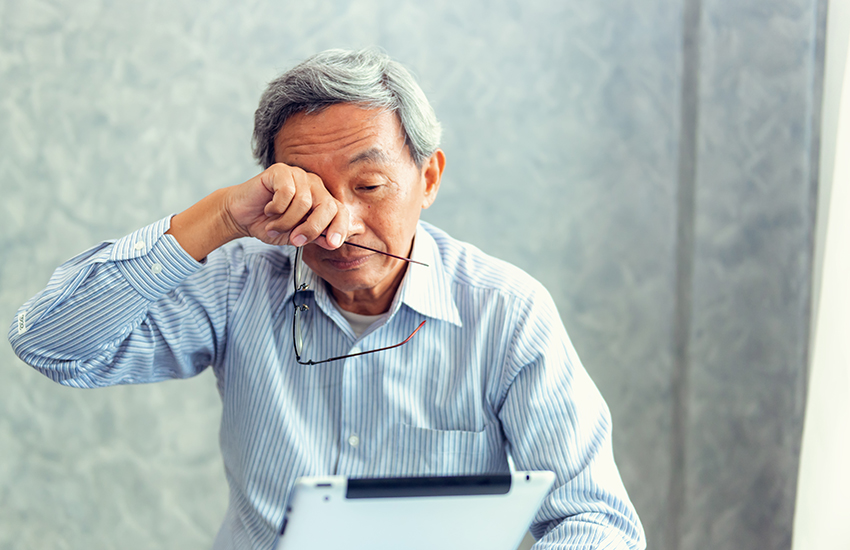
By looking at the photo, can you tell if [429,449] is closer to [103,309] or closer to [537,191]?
[103,309]

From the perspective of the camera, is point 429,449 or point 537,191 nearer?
point 429,449

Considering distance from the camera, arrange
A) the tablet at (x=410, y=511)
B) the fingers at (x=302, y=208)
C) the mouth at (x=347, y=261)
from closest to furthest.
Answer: the tablet at (x=410, y=511) < the fingers at (x=302, y=208) < the mouth at (x=347, y=261)

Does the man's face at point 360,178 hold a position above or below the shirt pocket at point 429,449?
above

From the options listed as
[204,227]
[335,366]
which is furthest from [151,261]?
[335,366]

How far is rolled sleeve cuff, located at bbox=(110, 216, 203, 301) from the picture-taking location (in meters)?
1.08

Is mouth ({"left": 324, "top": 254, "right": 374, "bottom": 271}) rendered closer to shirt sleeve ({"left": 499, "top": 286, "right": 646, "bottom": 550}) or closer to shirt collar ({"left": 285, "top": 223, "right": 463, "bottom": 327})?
shirt collar ({"left": 285, "top": 223, "right": 463, "bottom": 327})

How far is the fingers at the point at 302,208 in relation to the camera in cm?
103

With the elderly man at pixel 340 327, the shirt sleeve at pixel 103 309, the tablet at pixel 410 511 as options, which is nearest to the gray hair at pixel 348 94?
the elderly man at pixel 340 327

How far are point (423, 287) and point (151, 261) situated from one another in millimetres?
476

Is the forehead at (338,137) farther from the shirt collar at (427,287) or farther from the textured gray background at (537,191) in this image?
the textured gray background at (537,191)

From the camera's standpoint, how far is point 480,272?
51.3 inches

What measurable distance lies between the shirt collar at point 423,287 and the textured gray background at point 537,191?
51cm

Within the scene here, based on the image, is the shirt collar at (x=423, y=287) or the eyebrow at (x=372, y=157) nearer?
the eyebrow at (x=372, y=157)

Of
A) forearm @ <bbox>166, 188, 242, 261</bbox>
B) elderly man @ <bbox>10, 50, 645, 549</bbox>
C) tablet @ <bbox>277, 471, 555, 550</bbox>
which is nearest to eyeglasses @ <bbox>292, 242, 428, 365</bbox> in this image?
elderly man @ <bbox>10, 50, 645, 549</bbox>
